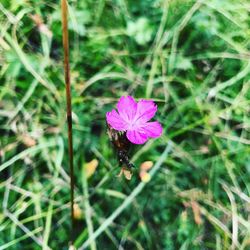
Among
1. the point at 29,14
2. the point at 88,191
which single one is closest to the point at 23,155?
the point at 88,191

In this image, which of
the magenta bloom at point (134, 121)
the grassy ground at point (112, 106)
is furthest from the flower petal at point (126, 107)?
the grassy ground at point (112, 106)

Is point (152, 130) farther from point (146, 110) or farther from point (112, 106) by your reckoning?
point (112, 106)

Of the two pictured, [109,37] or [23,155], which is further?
[109,37]

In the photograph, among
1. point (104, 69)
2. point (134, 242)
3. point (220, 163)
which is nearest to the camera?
point (134, 242)

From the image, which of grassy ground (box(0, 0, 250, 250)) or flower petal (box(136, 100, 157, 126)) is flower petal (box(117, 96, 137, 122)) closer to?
flower petal (box(136, 100, 157, 126))

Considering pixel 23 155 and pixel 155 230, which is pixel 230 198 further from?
pixel 23 155

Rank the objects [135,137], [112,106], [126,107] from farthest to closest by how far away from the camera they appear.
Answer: [112,106] → [126,107] → [135,137]

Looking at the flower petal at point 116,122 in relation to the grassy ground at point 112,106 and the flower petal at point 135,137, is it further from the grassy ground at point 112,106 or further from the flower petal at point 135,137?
the grassy ground at point 112,106

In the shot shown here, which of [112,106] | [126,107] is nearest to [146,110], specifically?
[126,107]
